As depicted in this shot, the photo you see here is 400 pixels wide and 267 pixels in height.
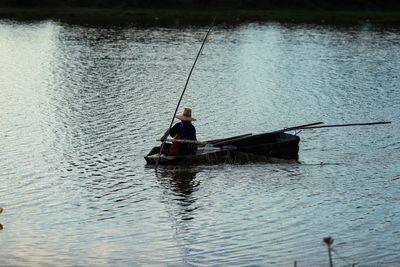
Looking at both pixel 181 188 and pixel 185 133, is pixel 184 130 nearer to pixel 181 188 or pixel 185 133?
pixel 185 133

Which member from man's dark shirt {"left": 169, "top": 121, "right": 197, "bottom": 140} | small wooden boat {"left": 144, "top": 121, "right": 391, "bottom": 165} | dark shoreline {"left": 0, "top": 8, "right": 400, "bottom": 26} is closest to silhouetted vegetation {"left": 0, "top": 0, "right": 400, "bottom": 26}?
dark shoreline {"left": 0, "top": 8, "right": 400, "bottom": 26}

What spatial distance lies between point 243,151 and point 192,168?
4.53ft

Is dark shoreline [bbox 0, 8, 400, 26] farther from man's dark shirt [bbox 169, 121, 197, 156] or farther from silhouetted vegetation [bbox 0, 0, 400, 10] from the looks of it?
man's dark shirt [bbox 169, 121, 197, 156]

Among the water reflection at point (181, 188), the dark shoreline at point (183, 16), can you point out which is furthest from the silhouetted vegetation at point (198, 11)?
the water reflection at point (181, 188)

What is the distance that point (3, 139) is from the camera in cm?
1802

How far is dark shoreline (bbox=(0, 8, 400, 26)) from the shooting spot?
5034cm

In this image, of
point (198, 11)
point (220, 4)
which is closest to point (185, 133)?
point (198, 11)

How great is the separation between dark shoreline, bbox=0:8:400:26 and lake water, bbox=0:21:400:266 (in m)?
15.8

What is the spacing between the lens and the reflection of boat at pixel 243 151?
1558cm

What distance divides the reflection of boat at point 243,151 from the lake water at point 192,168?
0.25 m

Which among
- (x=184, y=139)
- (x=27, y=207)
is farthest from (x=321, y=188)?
(x=27, y=207)

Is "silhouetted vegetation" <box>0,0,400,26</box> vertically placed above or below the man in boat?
above

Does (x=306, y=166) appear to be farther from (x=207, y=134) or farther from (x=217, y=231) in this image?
(x=217, y=231)

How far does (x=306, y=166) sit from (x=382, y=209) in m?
3.36
